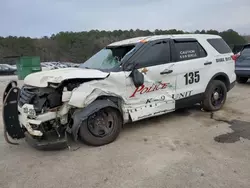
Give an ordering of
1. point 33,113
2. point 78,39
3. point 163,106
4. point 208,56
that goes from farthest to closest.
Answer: point 78,39
point 208,56
point 163,106
point 33,113

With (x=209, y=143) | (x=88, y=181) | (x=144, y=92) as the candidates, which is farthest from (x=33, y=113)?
(x=209, y=143)

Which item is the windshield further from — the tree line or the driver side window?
the tree line

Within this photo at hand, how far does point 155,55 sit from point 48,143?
8.38ft

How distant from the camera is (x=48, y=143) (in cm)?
401

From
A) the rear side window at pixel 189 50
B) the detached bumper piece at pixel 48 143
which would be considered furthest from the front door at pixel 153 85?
the detached bumper piece at pixel 48 143

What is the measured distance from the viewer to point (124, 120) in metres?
4.77

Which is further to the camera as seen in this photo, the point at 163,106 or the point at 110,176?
the point at 163,106

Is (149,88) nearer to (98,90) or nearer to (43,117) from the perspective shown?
(98,90)

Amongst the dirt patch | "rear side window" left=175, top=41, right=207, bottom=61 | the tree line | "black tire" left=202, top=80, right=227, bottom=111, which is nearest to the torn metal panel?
"rear side window" left=175, top=41, right=207, bottom=61

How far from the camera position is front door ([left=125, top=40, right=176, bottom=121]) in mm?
4832

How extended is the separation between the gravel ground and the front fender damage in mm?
426

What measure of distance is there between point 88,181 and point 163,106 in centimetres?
238

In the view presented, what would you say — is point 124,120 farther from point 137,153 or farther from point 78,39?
point 78,39

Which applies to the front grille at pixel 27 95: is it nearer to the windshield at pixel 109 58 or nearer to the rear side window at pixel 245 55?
the windshield at pixel 109 58
